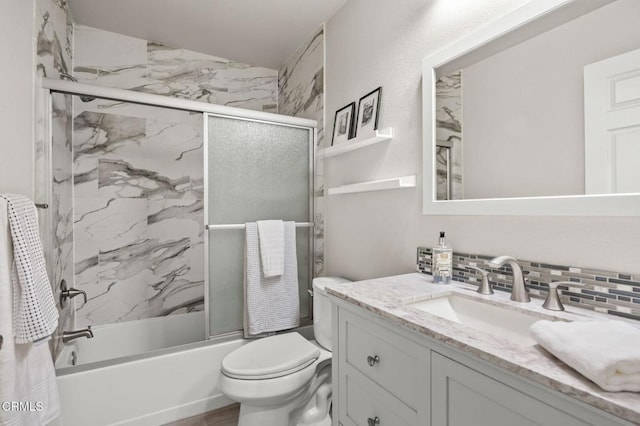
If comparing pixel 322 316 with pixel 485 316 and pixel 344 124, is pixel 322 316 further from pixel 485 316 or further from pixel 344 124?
pixel 344 124

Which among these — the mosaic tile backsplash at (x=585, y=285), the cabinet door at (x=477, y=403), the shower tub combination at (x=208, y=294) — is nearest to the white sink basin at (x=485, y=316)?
the mosaic tile backsplash at (x=585, y=285)

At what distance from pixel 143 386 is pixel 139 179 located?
1.54m

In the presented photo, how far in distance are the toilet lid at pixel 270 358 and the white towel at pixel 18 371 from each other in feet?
2.17

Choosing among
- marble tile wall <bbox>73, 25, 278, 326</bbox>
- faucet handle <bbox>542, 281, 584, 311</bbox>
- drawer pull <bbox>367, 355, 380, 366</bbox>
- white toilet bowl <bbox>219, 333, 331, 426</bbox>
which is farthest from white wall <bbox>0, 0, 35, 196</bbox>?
faucet handle <bbox>542, 281, 584, 311</bbox>

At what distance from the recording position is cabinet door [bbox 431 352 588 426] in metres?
0.55

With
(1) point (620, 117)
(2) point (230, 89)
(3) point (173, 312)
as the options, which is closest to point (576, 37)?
(1) point (620, 117)

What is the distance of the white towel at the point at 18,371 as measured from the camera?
3.24ft

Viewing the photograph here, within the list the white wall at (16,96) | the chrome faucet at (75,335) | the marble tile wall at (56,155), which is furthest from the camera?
the chrome faucet at (75,335)

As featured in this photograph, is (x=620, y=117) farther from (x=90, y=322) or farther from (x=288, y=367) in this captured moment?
(x=90, y=322)

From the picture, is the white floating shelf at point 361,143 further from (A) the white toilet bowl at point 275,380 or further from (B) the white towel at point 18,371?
(B) the white towel at point 18,371

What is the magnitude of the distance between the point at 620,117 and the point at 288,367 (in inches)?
59.1

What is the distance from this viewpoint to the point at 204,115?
6.26ft

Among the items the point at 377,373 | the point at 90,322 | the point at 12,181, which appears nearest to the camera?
the point at 377,373

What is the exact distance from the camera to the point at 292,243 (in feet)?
6.98
